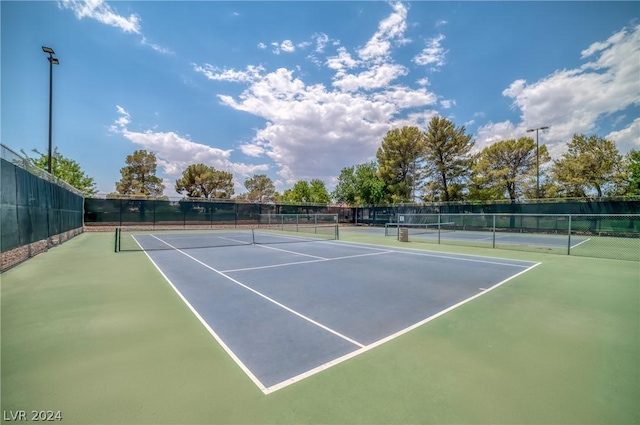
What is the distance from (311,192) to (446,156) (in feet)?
115

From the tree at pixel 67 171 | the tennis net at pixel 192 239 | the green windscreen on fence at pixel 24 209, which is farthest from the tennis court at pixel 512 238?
the tree at pixel 67 171

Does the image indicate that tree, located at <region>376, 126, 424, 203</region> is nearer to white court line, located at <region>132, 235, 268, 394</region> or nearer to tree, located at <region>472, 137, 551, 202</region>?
tree, located at <region>472, 137, 551, 202</region>

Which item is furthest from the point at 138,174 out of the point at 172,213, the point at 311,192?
the point at 311,192

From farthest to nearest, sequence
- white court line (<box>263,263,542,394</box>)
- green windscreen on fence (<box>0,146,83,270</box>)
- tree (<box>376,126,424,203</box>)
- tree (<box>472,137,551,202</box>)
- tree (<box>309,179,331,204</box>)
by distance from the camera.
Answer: tree (<box>309,179,331,204</box>) → tree (<box>376,126,424,203</box>) → tree (<box>472,137,551,202</box>) → green windscreen on fence (<box>0,146,83,270</box>) → white court line (<box>263,263,542,394</box>)

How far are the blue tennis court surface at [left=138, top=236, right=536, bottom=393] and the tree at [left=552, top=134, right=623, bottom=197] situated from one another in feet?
77.4

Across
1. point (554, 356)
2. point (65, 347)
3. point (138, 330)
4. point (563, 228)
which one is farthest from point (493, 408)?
point (563, 228)

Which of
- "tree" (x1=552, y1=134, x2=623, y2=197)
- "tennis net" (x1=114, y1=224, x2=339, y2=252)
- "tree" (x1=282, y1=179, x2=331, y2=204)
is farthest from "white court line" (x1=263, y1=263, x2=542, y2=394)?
"tree" (x1=282, y1=179, x2=331, y2=204)

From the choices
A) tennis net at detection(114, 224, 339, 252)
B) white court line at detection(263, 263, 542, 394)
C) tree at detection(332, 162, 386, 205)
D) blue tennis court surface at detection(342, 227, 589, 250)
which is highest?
tree at detection(332, 162, 386, 205)

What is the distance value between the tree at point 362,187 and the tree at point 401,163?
139cm

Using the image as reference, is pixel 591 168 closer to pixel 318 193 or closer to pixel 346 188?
pixel 346 188

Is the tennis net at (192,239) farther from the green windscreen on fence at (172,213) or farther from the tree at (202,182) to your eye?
the tree at (202,182)

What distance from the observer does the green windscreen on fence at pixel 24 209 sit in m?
6.97

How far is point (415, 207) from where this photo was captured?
104 ft

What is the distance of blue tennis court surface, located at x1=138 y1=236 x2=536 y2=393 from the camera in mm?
3266
